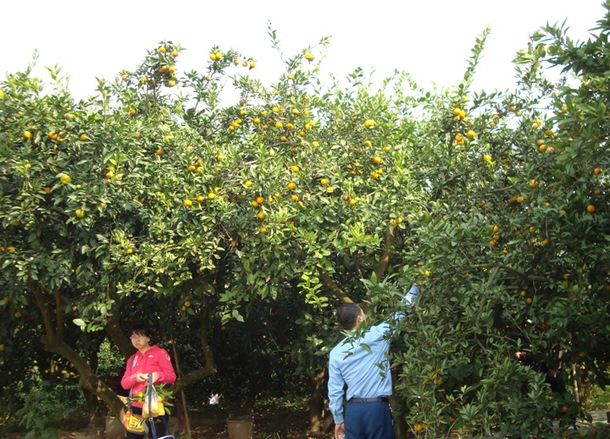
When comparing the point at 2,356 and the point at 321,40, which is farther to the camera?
the point at 2,356

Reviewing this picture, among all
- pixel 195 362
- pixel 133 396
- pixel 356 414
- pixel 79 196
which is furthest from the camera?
pixel 195 362

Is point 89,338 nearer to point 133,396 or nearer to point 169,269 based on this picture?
point 133,396

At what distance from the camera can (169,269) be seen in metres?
6.00

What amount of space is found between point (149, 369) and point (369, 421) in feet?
7.29

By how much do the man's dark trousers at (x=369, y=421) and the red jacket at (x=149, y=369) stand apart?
2.01 metres

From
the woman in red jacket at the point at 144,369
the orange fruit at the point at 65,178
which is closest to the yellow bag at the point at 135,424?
the woman in red jacket at the point at 144,369

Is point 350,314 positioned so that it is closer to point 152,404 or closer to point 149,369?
point 152,404

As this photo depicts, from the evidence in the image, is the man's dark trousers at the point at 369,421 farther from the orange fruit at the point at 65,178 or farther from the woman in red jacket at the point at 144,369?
the orange fruit at the point at 65,178

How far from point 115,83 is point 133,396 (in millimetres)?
2544

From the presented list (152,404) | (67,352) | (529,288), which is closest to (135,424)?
(152,404)

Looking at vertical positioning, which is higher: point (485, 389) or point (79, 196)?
point (79, 196)

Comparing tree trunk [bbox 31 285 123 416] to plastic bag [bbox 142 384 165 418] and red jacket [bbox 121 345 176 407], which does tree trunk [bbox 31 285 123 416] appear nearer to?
red jacket [bbox 121 345 176 407]

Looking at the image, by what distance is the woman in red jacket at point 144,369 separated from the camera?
20.9 ft

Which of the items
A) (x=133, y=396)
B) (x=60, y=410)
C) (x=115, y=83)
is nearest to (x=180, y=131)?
(x=115, y=83)
